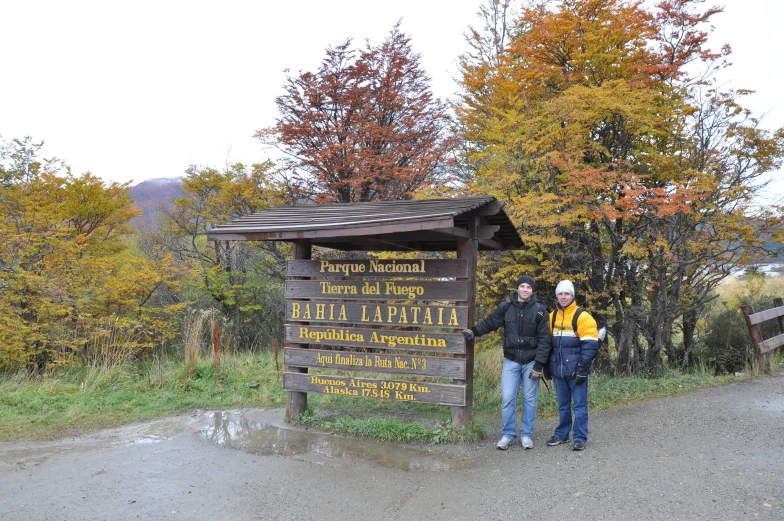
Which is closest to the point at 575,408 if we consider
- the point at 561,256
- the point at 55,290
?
the point at 561,256

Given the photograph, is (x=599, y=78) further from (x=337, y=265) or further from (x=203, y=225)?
(x=203, y=225)

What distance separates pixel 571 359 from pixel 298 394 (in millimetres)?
3405

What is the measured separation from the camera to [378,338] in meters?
6.65

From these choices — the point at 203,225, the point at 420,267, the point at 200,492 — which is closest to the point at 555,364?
the point at 420,267

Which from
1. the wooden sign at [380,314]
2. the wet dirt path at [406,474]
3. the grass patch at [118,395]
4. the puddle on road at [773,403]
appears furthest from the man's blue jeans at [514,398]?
the grass patch at [118,395]

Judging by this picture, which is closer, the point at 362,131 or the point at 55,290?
the point at 55,290

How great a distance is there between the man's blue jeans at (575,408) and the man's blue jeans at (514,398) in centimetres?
26

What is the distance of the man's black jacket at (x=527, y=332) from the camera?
5762 millimetres

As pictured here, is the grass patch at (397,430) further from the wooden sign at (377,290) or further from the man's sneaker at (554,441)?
the wooden sign at (377,290)

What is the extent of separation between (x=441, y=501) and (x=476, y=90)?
1066 centimetres

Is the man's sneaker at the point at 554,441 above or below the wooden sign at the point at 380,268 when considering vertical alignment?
below

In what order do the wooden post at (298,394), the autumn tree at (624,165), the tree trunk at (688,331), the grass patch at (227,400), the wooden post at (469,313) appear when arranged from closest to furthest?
the wooden post at (469,313) → the grass patch at (227,400) → the wooden post at (298,394) → the autumn tree at (624,165) → the tree trunk at (688,331)

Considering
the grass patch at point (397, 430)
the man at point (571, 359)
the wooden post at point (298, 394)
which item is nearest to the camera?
the man at point (571, 359)

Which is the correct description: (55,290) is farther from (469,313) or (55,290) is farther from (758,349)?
(758,349)
